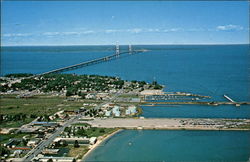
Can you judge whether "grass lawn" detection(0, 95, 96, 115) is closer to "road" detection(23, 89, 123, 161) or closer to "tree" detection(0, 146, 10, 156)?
"road" detection(23, 89, 123, 161)

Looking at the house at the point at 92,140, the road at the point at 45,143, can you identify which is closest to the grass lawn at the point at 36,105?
the road at the point at 45,143

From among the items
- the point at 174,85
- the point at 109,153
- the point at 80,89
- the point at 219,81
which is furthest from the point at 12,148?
the point at 219,81

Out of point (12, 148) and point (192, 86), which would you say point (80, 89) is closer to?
point (192, 86)

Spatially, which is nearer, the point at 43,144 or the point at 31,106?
the point at 43,144

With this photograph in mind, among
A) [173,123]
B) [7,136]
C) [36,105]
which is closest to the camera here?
[7,136]

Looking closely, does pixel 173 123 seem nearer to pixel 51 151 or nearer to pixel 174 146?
pixel 174 146

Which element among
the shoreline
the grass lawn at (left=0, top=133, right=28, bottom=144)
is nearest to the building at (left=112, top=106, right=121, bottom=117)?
the shoreline

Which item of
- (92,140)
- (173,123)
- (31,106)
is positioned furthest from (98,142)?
(31,106)

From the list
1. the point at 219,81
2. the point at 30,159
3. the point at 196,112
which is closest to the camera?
the point at 30,159
